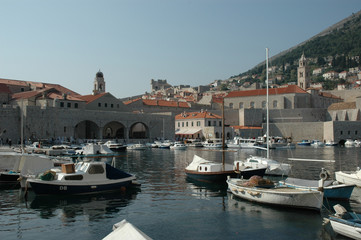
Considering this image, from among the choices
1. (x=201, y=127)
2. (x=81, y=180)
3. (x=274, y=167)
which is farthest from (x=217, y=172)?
(x=201, y=127)

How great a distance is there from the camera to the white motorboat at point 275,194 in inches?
424

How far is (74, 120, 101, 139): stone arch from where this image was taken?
158 ft

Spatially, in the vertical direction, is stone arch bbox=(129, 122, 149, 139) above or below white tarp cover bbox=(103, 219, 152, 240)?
above

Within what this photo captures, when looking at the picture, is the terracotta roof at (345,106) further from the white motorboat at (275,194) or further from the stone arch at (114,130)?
the white motorboat at (275,194)

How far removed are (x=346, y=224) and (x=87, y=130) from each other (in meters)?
45.5

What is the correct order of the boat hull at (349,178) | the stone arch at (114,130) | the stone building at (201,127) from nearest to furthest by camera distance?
the boat hull at (349,178), the stone arch at (114,130), the stone building at (201,127)

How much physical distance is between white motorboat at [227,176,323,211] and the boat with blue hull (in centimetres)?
484

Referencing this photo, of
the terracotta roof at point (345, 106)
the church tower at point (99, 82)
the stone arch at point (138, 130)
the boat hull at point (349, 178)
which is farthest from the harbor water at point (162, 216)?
the terracotta roof at point (345, 106)

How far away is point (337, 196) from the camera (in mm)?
12203

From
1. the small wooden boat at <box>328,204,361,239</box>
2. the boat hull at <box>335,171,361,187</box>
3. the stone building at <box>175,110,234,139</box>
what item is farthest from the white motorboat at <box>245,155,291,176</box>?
the stone building at <box>175,110,234,139</box>

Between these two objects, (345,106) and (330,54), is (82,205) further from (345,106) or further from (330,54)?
(330,54)

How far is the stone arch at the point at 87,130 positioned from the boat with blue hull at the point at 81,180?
33874 mm

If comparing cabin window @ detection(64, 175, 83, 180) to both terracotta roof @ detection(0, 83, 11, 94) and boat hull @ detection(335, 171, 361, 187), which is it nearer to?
boat hull @ detection(335, 171, 361, 187)

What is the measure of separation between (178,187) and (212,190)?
5.57 feet
